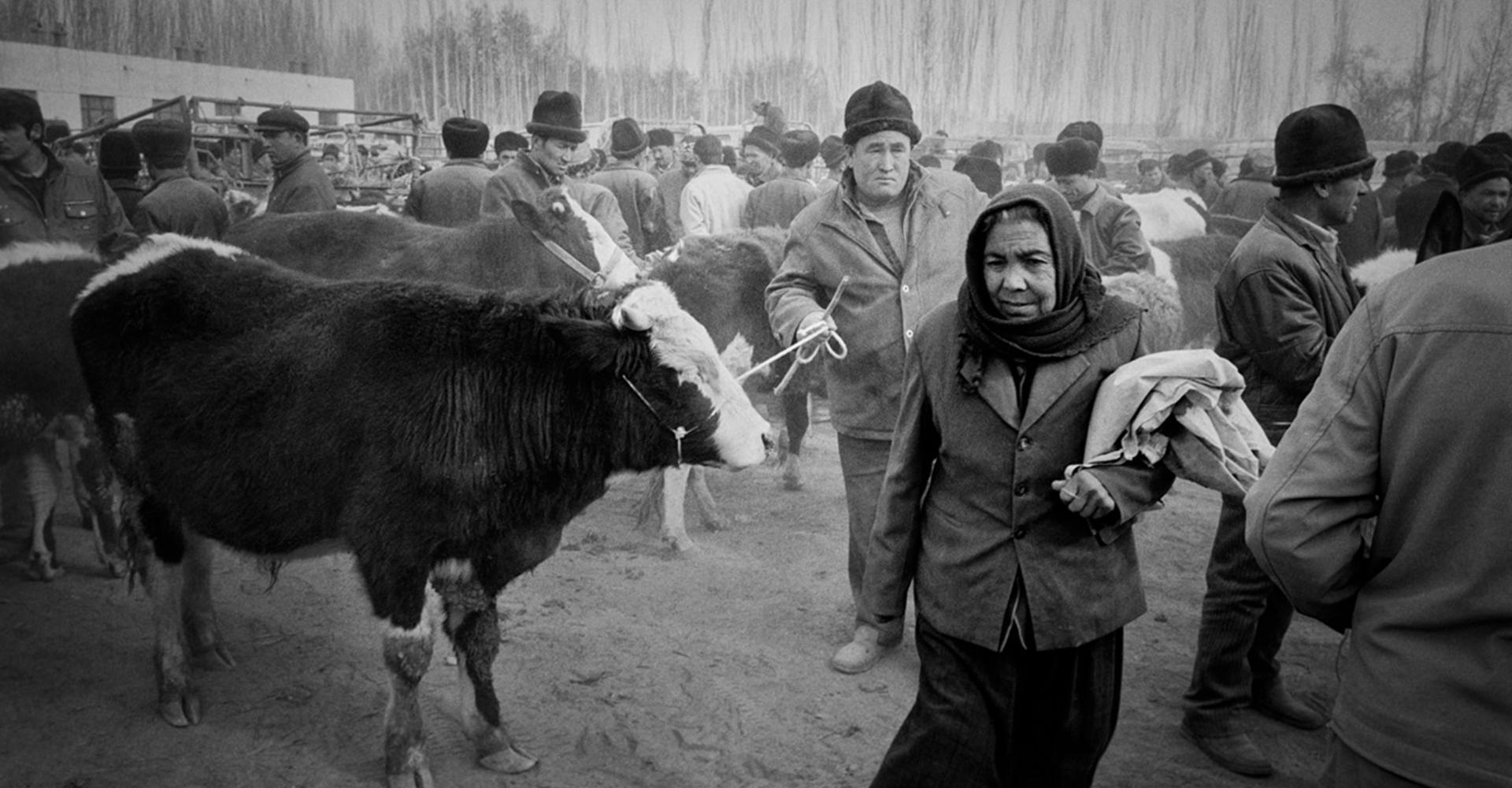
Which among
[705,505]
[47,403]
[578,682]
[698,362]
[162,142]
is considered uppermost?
[162,142]

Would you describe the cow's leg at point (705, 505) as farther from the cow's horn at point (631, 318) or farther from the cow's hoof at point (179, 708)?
the cow's hoof at point (179, 708)

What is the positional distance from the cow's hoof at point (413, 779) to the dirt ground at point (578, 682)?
0.43 ft

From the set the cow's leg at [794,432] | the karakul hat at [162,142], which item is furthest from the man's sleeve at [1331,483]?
the cow's leg at [794,432]

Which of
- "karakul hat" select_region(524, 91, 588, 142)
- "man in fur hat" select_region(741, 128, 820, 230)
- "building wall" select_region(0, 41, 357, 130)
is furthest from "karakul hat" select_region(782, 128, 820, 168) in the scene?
"building wall" select_region(0, 41, 357, 130)

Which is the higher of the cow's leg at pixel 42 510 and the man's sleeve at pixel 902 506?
the man's sleeve at pixel 902 506

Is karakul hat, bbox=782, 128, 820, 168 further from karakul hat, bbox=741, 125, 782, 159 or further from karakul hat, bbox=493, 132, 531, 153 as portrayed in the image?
karakul hat, bbox=493, 132, 531, 153

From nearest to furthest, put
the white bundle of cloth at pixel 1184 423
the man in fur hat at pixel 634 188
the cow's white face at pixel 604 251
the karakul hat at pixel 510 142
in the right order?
the white bundle of cloth at pixel 1184 423, the cow's white face at pixel 604 251, the karakul hat at pixel 510 142, the man in fur hat at pixel 634 188

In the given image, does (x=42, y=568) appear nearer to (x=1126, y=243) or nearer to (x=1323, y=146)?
(x=1323, y=146)

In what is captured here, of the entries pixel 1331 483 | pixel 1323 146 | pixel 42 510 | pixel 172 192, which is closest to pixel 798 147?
pixel 172 192

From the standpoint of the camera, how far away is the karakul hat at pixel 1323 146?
3352mm

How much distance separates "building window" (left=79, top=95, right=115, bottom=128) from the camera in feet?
12.6

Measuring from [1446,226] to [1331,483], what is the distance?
1685 mm

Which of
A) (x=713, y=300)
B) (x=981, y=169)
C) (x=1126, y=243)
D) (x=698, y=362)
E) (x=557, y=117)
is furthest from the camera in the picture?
(x=981, y=169)

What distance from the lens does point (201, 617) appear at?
4.23 meters
